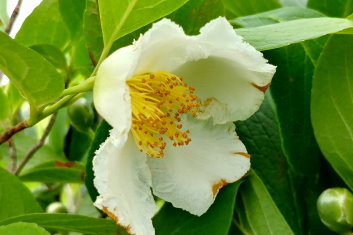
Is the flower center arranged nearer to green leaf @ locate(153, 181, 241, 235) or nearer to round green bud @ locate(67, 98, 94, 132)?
green leaf @ locate(153, 181, 241, 235)

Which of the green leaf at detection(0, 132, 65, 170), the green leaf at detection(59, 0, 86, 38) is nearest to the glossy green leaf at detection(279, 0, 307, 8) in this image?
the green leaf at detection(59, 0, 86, 38)

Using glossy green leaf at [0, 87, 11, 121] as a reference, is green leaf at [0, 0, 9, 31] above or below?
above

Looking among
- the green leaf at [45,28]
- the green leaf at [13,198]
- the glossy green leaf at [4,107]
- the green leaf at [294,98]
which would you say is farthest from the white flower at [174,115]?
the glossy green leaf at [4,107]

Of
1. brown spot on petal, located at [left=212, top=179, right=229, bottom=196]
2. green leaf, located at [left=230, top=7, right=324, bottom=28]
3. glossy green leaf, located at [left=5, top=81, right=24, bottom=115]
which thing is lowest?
glossy green leaf, located at [left=5, top=81, right=24, bottom=115]

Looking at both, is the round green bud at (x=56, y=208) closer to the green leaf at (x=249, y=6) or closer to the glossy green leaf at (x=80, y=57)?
the glossy green leaf at (x=80, y=57)

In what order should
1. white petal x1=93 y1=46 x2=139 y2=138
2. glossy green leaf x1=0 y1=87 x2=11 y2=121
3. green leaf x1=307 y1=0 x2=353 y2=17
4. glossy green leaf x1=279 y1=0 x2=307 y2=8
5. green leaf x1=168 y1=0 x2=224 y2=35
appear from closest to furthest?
white petal x1=93 y1=46 x2=139 y2=138, green leaf x1=168 y1=0 x2=224 y2=35, green leaf x1=307 y1=0 x2=353 y2=17, glossy green leaf x1=279 y1=0 x2=307 y2=8, glossy green leaf x1=0 y1=87 x2=11 y2=121
